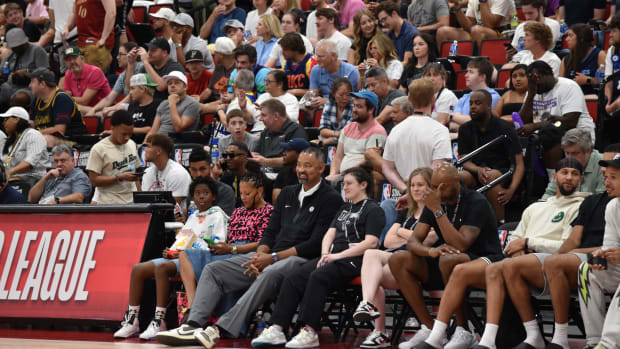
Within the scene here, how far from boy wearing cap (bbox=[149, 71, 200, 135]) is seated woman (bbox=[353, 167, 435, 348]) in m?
4.41

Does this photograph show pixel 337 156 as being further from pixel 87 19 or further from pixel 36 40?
pixel 36 40

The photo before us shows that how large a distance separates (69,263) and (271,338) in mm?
2221

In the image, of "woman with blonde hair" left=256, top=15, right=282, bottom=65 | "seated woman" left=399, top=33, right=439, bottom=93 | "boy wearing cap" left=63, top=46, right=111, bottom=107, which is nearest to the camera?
"seated woman" left=399, top=33, right=439, bottom=93

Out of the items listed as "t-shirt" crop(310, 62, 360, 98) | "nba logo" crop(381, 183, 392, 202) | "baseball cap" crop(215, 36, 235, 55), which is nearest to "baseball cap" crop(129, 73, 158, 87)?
"baseball cap" crop(215, 36, 235, 55)

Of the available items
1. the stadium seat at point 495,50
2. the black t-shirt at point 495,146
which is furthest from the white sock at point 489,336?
the stadium seat at point 495,50

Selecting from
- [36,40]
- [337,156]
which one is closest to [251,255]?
[337,156]

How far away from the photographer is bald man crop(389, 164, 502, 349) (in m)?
6.26

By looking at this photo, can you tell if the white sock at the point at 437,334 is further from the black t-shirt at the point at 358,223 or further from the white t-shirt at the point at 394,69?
the white t-shirt at the point at 394,69

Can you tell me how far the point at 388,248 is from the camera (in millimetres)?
7051

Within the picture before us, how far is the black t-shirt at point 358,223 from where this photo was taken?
22.9 feet

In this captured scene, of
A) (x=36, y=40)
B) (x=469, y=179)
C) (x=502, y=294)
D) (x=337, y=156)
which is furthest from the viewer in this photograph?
(x=36, y=40)

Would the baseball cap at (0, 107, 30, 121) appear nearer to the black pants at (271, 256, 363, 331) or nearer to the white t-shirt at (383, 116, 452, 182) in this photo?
the white t-shirt at (383, 116, 452, 182)

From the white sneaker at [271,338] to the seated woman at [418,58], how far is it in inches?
176

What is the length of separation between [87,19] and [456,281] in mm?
9629
